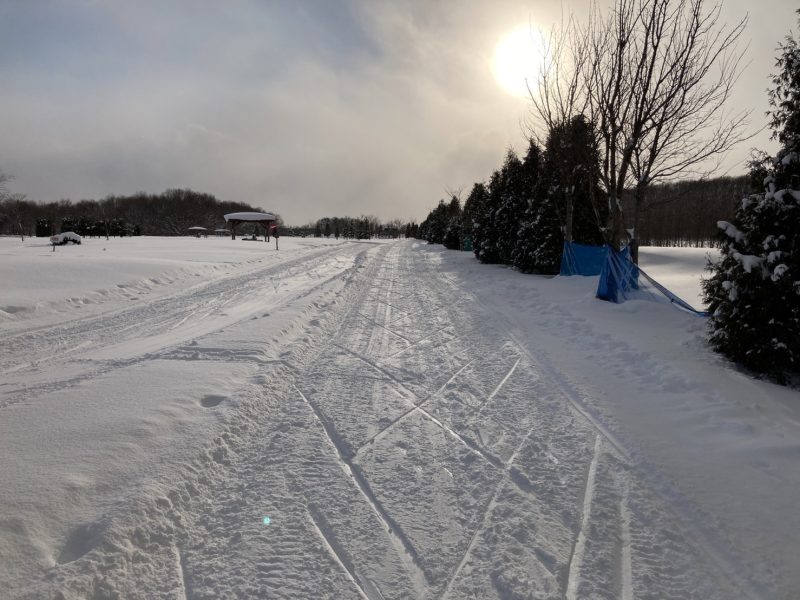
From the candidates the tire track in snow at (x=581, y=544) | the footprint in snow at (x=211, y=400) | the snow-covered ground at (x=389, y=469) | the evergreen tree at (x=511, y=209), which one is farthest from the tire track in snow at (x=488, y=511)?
the evergreen tree at (x=511, y=209)

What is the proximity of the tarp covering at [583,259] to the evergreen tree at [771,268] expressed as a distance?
8979 millimetres

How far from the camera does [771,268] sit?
17.7ft

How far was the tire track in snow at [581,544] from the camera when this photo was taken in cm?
223

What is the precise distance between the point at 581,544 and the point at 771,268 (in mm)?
4974

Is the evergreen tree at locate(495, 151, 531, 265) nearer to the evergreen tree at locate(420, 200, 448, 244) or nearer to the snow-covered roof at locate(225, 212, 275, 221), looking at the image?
the evergreen tree at locate(420, 200, 448, 244)

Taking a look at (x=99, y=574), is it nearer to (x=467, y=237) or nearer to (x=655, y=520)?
(x=655, y=520)

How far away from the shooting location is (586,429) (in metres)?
4.04

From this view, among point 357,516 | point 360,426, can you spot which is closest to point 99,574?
point 357,516

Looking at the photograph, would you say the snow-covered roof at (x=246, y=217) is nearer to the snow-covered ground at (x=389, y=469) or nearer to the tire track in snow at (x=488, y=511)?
the snow-covered ground at (x=389, y=469)

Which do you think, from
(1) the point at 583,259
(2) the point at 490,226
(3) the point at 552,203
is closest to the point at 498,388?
(1) the point at 583,259

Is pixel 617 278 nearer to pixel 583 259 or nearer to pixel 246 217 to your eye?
pixel 583 259

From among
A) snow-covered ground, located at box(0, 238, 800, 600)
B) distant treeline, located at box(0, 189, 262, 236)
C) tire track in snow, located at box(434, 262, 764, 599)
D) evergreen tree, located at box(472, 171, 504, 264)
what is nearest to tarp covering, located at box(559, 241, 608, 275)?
evergreen tree, located at box(472, 171, 504, 264)

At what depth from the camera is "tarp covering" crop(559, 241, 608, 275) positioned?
49.0 ft

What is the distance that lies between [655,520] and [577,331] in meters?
5.51
